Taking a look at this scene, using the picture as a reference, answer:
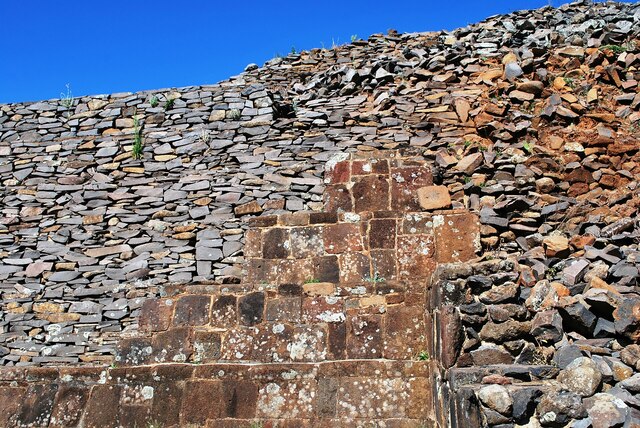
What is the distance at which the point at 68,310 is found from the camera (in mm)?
10352

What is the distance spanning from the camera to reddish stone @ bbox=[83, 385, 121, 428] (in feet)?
20.8

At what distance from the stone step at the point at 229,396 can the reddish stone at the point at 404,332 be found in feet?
0.86

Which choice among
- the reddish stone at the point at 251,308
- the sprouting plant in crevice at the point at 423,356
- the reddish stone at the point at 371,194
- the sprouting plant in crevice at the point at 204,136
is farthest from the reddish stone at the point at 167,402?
the sprouting plant in crevice at the point at 204,136

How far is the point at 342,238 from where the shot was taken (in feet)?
24.3

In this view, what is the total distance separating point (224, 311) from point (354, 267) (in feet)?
5.00

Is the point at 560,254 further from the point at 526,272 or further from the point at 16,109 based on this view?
the point at 16,109

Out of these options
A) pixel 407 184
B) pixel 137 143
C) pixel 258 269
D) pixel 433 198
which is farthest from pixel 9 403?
pixel 137 143

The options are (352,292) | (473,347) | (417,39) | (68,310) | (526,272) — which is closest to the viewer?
(473,347)

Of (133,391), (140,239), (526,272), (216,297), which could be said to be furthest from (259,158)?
(526,272)

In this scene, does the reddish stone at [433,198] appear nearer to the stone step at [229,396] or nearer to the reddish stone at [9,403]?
the stone step at [229,396]

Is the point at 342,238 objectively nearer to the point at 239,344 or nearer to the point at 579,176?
the point at 239,344

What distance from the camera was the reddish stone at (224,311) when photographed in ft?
22.4

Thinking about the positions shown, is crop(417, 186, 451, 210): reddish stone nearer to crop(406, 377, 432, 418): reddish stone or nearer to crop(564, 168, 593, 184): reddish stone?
crop(406, 377, 432, 418): reddish stone

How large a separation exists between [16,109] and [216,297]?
9761 millimetres
